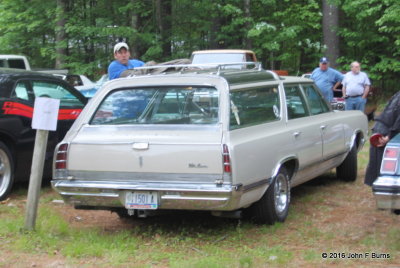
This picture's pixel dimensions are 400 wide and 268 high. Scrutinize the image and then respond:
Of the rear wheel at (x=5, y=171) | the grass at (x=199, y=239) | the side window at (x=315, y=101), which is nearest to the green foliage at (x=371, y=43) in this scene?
the side window at (x=315, y=101)

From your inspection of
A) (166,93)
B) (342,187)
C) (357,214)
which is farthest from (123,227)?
(342,187)

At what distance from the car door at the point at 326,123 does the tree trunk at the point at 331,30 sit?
11547mm

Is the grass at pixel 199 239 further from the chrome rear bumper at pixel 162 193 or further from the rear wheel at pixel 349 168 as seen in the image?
the rear wheel at pixel 349 168

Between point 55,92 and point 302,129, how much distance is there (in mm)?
3677

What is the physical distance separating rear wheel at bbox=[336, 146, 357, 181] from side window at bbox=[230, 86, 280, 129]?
2.12 m

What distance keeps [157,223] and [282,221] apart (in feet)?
4.36

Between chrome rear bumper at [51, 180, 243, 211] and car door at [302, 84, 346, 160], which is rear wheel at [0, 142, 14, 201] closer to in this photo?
chrome rear bumper at [51, 180, 243, 211]

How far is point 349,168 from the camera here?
26.9 feet

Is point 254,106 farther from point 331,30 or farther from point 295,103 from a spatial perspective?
point 331,30

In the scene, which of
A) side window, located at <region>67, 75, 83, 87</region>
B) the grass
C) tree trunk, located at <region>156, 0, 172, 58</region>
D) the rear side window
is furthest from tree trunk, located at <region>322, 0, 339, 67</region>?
the grass

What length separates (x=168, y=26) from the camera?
21828mm

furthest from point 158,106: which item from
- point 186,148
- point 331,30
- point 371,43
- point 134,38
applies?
point 371,43

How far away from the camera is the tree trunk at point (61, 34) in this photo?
68.5 ft

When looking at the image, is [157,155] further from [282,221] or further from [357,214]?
[357,214]
